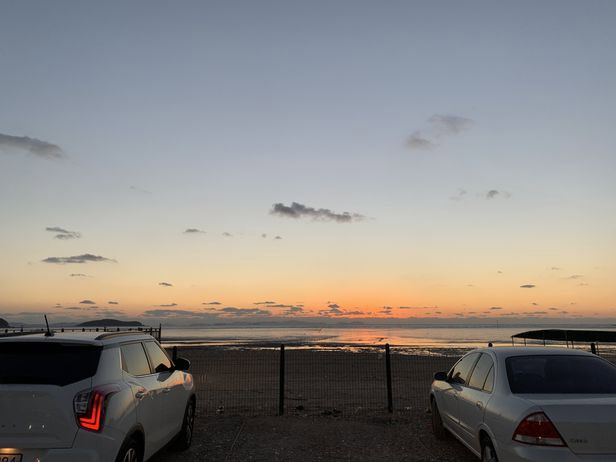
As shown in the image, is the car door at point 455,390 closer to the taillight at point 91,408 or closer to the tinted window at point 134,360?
the tinted window at point 134,360

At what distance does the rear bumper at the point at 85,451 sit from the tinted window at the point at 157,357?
202 cm

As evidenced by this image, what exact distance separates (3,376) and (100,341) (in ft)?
3.02

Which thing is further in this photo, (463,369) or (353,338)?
(353,338)

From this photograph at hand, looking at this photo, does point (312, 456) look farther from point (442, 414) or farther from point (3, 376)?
point (3, 376)

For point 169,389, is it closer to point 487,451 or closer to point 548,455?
point 487,451

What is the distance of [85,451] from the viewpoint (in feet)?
15.1

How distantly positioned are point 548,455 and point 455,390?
2.69m

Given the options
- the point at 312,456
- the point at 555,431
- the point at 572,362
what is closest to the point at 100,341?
the point at 312,456

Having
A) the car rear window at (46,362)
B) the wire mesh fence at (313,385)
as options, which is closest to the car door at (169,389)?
the car rear window at (46,362)

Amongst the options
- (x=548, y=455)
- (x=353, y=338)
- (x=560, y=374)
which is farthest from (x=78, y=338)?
(x=353, y=338)

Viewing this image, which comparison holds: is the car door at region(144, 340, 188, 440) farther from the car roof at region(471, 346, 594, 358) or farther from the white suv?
the car roof at region(471, 346, 594, 358)

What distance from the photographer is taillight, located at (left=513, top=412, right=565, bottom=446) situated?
189 inches

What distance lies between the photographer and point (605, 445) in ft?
15.5

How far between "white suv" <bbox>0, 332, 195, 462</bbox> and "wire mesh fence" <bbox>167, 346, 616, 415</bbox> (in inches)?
205
